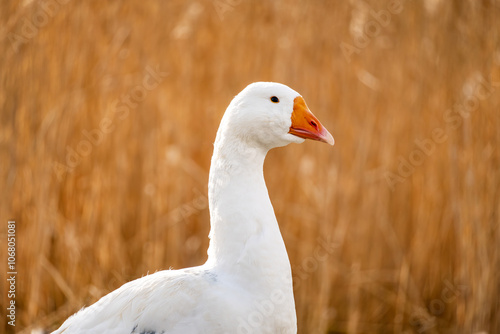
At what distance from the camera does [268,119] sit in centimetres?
236

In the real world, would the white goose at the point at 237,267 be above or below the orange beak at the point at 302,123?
below

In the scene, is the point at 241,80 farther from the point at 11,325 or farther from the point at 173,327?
the point at 173,327

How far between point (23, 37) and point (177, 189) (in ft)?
5.23

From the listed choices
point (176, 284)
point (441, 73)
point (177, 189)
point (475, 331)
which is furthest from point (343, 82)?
point (176, 284)

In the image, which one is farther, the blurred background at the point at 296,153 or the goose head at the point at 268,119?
the blurred background at the point at 296,153

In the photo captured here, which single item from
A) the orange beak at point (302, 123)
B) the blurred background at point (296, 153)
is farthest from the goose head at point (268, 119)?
the blurred background at point (296, 153)

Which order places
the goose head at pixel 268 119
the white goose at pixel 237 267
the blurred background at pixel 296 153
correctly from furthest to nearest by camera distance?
the blurred background at pixel 296 153
the goose head at pixel 268 119
the white goose at pixel 237 267

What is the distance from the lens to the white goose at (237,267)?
2.21m

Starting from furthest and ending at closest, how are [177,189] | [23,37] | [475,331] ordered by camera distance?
[177,189], [475,331], [23,37]

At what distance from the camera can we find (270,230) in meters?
2.32

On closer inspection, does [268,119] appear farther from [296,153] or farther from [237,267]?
[296,153]

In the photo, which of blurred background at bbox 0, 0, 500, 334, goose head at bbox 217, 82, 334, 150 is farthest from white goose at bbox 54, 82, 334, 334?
blurred background at bbox 0, 0, 500, 334

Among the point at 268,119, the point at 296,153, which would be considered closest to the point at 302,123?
the point at 268,119

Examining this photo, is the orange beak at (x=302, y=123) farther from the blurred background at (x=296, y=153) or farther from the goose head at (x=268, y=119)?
the blurred background at (x=296, y=153)
